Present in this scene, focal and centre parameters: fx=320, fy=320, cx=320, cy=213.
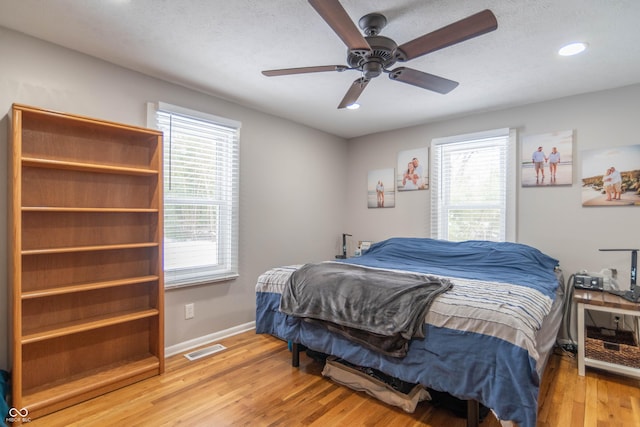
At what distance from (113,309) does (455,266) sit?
297 centimetres

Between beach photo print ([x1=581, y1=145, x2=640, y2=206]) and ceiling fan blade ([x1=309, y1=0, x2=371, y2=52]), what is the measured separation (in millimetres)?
2615

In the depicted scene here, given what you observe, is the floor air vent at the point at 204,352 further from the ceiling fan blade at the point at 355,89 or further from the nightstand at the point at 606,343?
the nightstand at the point at 606,343

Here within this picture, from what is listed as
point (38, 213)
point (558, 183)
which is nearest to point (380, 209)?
point (558, 183)

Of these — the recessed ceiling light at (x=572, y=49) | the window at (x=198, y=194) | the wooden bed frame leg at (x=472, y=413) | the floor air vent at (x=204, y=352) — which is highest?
the recessed ceiling light at (x=572, y=49)

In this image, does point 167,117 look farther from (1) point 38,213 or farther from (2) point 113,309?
(2) point 113,309

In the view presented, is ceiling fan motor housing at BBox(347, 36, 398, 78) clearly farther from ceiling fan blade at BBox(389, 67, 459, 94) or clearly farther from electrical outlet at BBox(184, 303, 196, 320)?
electrical outlet at BBox(184, 303, 196, 320)

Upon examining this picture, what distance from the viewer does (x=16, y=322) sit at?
6.08 ft

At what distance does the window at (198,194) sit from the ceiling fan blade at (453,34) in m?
2.01

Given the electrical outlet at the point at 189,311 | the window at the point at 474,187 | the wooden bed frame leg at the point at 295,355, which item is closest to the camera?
the wooden bed frame leg at the point at 295,355

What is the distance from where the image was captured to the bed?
1532 mm

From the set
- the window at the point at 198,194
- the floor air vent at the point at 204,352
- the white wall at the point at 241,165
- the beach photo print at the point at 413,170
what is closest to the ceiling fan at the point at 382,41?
the window at the point at 198,194

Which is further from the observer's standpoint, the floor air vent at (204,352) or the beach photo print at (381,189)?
the beach photo print at (381,189)

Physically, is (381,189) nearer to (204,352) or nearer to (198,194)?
(198,194)

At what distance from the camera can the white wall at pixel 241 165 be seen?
213 cm
